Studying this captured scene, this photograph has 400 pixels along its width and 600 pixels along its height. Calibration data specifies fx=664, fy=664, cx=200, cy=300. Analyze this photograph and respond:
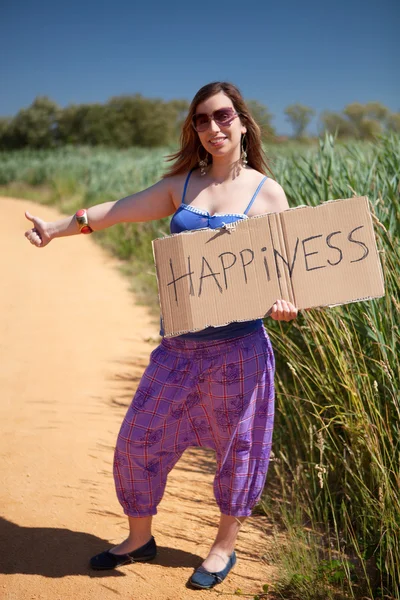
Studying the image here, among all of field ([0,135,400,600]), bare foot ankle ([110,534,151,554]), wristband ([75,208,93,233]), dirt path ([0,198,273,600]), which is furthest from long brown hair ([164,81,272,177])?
dirt path ([0,198,273,600])

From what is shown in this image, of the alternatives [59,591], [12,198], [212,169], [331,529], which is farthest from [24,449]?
[12,198]

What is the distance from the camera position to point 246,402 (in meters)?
2.33

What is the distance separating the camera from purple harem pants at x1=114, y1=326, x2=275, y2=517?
2.32m

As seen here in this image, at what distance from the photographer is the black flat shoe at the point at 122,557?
2.56 meters

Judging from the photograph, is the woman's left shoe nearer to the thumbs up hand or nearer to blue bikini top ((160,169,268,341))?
blue bikini top ((160,169,268,341))

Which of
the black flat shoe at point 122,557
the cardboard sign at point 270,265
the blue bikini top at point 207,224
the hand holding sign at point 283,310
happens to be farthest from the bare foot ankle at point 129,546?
the hand holding sign at point 283,310

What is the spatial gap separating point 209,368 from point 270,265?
45 centimetres

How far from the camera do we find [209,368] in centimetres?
231

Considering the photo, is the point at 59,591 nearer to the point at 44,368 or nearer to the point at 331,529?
the point at 331,529

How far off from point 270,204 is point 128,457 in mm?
1028

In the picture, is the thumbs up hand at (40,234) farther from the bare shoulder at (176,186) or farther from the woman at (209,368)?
the bare shoulder at (176,186)

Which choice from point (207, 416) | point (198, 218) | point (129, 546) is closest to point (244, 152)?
point (198, 218)

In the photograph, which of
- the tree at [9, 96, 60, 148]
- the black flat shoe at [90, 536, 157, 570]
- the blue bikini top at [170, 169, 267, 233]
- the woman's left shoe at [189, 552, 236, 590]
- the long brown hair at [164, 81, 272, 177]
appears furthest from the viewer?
the tree at [9, 96, 60, 148]

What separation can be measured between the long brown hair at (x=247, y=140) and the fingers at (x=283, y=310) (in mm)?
611
